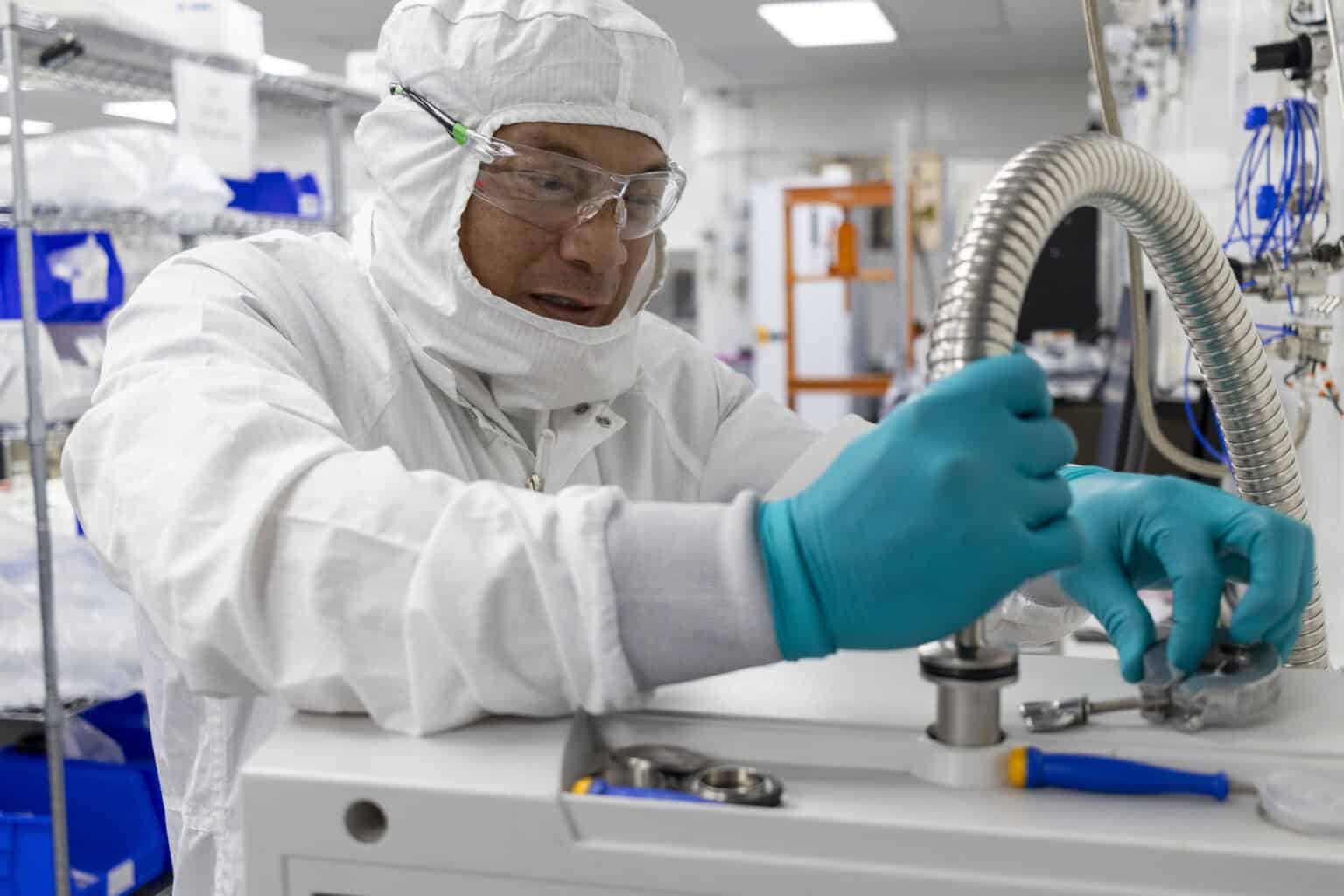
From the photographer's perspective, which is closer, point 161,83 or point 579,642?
point 579,642

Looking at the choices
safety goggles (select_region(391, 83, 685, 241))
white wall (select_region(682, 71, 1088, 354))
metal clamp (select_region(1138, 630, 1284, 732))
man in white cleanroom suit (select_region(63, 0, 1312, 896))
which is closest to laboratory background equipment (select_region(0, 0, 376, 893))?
man in white cleanroom suit (select_region(63, 0, 1312, 896))

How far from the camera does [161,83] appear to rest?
2.83 m

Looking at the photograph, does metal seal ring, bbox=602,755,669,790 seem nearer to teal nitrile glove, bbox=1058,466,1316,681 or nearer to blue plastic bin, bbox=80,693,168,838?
teal nitrile glove, bbox=1058,466,1316,681

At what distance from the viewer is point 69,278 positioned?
2439 mm

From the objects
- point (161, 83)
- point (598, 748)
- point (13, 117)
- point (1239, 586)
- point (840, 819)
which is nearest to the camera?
point (840, 819)

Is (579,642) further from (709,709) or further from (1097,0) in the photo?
(1097,0)

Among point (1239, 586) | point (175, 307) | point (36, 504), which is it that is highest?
point (175, 307)

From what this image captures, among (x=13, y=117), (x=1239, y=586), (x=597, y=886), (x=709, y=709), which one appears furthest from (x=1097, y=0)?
(x=13, y=117)

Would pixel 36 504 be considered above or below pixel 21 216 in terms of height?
below

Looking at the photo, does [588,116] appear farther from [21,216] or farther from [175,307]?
[21,216]

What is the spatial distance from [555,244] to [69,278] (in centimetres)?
175

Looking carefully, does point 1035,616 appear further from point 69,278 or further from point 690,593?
point 69,278

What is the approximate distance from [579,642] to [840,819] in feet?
0.48

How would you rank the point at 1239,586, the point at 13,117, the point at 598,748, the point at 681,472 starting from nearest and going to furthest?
the point at 598,748 < the point at 1239,586 < the point at 681,472 < the point at 13,117
